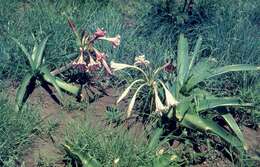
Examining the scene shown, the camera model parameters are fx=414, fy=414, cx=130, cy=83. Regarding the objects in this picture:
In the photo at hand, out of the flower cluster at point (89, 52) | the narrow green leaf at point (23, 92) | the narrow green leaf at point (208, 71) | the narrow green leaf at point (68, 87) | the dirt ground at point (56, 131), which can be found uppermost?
the flower cluster at point (89, 52)

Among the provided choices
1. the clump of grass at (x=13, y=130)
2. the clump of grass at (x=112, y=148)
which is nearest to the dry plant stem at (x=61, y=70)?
the clump of grass at (x=13, y=130)

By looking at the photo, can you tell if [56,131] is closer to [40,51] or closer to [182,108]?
[40,51]

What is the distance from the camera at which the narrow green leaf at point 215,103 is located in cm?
300

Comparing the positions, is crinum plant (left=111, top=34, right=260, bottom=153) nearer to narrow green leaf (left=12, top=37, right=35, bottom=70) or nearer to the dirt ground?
the dirt ground

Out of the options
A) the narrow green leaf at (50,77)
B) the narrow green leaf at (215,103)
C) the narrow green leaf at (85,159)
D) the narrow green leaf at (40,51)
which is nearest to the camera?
the narrow green leaf at (85,159)

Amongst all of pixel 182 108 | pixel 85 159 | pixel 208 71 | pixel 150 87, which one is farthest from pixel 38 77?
pixel 208 71

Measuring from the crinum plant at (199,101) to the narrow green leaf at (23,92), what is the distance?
42.9 inches

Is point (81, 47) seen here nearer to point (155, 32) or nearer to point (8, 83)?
point (8, 83)

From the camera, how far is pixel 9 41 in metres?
3.57

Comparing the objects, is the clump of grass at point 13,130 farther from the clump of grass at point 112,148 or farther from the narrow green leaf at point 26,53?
the narrow green leaf at point 26,53

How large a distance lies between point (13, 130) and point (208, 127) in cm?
133

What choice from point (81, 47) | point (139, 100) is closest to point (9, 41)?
point (81, 47)

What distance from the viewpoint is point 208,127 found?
290 centimetres

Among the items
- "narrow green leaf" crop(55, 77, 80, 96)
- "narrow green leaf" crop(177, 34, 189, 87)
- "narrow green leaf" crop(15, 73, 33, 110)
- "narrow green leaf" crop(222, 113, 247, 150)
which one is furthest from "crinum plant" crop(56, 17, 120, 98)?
"narrow green leaf" crop(222, 113, 247, 150)
